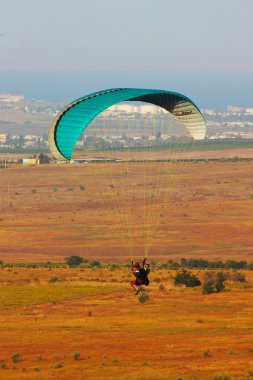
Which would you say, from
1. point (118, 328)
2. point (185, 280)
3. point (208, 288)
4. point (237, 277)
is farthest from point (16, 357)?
point (237, 277)

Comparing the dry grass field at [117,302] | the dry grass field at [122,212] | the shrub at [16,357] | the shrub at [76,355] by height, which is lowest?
the shrub at [16,357]

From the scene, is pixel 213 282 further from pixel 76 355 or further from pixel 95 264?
pixel 95 264

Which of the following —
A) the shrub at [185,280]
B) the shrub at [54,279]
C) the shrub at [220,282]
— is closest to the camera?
the shrub at [220,282]

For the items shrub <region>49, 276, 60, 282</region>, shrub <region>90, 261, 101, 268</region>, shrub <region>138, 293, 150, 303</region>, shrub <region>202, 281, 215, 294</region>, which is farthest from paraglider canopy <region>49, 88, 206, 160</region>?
shrub <region>90, 261, 101, 268</region>

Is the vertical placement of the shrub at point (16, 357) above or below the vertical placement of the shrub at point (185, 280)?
below

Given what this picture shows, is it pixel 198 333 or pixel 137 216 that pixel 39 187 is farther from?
pixel 198 333

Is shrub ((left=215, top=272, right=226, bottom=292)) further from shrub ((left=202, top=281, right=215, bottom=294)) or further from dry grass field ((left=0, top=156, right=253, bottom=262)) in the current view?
dry grass field ((left=0, top=156, right=253, bottom=262))

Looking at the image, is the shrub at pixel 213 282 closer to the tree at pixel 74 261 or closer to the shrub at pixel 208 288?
the shrub at pixel 208 288

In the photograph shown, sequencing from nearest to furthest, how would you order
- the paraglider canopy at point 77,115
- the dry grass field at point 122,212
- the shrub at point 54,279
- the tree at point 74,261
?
the paraglider canopy at point 77,115
the shrub at point 54,279
the tree at point 74,261
the dry grass field at point 122,212

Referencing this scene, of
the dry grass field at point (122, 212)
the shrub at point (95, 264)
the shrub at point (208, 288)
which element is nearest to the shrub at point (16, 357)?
the shrub at point (208, 288)
